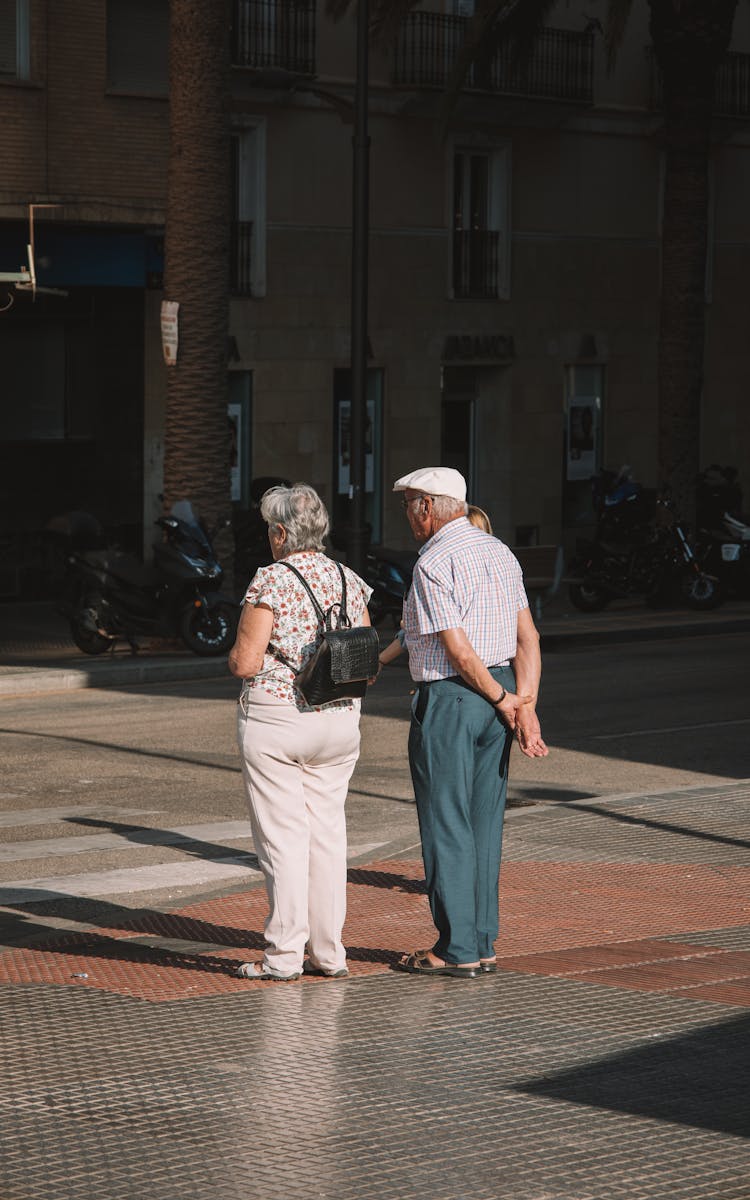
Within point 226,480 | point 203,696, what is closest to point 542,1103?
point 203,696

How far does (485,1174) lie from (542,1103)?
23.7 inches

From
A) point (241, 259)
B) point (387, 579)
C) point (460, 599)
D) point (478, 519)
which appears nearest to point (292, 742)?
point (460, 599)

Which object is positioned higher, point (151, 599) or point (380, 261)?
point (380, 261)

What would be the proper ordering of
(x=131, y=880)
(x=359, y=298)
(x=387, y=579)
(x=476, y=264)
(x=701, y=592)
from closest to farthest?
(x=131, y=880) < (x=359, y=298) < (x=387, y=579) < (x=701, y=592) < (x=476, y=264)

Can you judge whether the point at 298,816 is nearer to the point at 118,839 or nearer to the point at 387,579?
the point at 118,839

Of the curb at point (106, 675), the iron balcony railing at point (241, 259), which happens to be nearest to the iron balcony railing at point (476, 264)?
the iron balcony railing at point (241, 259)

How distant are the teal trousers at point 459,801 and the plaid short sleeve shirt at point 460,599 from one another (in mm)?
98

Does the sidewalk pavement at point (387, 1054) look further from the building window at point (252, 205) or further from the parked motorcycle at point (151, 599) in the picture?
the building window at point (252, 205)

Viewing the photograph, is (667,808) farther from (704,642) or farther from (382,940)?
(704,642)

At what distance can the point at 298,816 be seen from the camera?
7.04 m

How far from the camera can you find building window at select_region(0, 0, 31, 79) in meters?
22.5

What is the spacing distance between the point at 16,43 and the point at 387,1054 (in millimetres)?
18706

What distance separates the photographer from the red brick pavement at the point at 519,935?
7.16 meters

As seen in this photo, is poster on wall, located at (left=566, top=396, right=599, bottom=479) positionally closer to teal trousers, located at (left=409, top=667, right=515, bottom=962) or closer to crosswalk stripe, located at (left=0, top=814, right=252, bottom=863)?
crosswalk stripe, located at (left=0, top=814, right=252, bottom=863)
